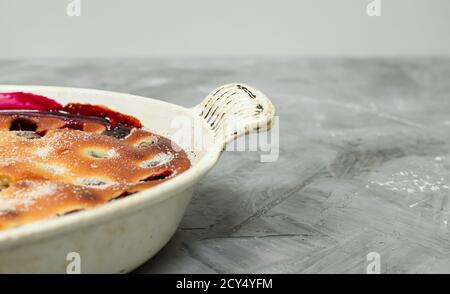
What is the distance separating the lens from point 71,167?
854 millimetres

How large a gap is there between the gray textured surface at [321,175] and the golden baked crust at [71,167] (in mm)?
123

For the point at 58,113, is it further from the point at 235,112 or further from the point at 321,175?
the point at 321,175

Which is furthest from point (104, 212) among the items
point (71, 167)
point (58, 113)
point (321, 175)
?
point (321, 175)

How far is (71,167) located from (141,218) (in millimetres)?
186

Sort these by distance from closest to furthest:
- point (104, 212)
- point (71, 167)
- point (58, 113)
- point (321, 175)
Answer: point (104, 212)
point (71, 167)
point (58, 113)
point (321, 175)

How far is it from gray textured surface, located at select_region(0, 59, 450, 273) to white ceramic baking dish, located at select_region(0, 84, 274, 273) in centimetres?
10

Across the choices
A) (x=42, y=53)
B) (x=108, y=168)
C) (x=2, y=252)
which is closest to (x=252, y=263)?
(x=108, y=168)

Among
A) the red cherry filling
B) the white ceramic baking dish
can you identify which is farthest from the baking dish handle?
the red cherry filling

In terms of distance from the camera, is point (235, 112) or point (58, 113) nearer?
point (235, 112)

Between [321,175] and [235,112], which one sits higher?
[235,112]

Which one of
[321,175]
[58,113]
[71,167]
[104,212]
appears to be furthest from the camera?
[321,175]

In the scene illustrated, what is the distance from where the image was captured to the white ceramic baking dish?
625 mm

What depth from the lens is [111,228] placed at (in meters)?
0.69
